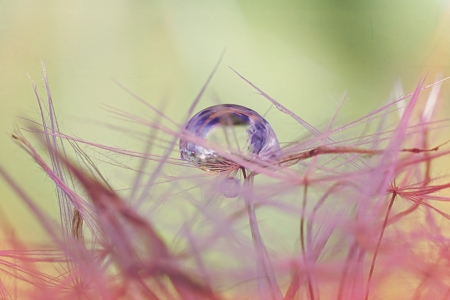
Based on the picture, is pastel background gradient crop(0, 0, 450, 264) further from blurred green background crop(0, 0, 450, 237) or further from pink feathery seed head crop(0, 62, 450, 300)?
pink feathery seed head crop(0, 62, 450, 300)

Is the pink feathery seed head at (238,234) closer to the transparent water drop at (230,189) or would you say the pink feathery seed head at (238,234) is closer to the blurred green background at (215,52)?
the transparent water drop at (230,189)

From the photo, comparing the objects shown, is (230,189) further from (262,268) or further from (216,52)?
(216,52)

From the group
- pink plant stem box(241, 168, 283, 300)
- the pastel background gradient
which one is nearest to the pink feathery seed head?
pink plant stem box(241, 168, 283, 300)

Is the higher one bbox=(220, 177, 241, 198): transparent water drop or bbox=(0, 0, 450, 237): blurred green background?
bbox=(0, 0, 450, 237): blurred green background

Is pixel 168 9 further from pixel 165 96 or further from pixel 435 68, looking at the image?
pixel 435 68

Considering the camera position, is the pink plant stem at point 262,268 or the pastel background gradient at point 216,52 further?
the pastel background gradient at point 216,52

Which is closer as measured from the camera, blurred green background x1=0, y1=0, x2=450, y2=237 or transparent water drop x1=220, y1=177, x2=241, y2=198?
transparent water drop x1=220, y1=177, x2=241, y2=198

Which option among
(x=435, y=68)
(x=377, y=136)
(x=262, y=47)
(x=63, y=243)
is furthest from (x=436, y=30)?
(x=63, y=243)

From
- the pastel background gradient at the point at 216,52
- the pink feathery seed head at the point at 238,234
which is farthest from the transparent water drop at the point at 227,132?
the pastel background gradient at the point at 216,52

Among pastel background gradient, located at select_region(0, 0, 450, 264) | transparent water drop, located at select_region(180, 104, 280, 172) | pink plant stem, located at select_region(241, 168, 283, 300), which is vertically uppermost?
pastel background gradient, located at select_region(0, 0, 450, 264)
